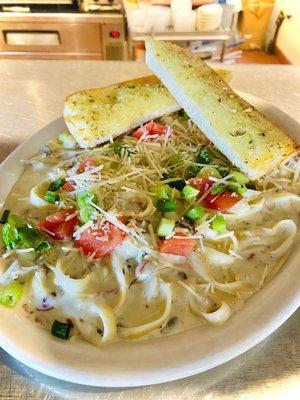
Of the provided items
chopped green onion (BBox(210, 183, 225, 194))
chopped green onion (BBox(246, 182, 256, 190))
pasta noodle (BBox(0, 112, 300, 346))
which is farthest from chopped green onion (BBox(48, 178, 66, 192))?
chopped green onion (BBox(246, 182, 256, 190))

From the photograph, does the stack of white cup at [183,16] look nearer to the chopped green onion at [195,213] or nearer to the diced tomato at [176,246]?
the chopped green onion at [195,213]

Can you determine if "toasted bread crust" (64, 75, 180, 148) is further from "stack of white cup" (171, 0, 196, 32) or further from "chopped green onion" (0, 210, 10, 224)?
"stack of white cup" (171, 0, 196, 32)

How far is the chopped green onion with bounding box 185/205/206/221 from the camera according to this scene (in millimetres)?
1529

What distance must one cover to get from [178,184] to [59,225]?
1.58 feet

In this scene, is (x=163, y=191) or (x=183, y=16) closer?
(x=163, y=191)

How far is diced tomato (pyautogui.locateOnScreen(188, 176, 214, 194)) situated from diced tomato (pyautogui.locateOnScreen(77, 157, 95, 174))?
41 centimetres

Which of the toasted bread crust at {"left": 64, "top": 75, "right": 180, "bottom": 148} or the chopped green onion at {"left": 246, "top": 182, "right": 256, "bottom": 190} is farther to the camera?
the toasted bread crust at {"left": 64, "top": 75, "right": 180, "bottom": 148}

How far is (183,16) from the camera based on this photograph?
4324 mm

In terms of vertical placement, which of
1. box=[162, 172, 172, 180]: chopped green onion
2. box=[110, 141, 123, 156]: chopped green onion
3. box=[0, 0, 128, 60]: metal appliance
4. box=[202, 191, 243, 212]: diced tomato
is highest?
box=[110, 141, 123, 156]: chopped green onion

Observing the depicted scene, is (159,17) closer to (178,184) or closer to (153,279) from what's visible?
(178,184)

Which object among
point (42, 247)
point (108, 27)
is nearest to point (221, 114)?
point (42, 247)

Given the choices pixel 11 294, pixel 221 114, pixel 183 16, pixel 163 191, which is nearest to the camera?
Answer: pixel 11 294

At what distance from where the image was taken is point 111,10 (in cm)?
457

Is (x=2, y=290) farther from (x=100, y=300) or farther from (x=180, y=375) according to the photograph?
(x=180, y=375)
